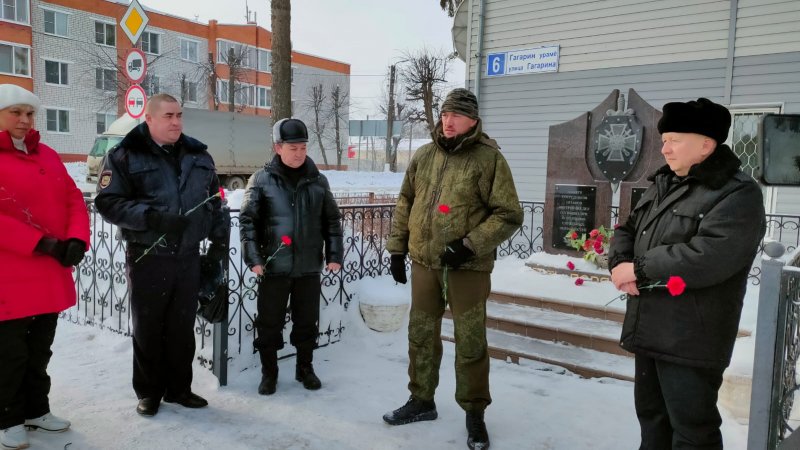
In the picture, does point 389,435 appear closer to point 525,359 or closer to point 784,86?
point 525,359

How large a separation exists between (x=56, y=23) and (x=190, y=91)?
9.00m

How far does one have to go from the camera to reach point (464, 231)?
3.24m

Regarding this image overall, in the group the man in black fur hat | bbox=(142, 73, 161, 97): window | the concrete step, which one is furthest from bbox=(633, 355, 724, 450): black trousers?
bbox=(142, 73, 161, 97): window

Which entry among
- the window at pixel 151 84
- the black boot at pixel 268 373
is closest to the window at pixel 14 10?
the window at pixel 151 84

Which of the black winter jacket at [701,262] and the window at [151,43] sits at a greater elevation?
the window at [151,43]

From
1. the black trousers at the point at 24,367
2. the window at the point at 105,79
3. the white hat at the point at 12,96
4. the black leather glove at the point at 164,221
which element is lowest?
the black trousers at the point at 24,367

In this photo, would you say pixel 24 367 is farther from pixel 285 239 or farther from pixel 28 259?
pixel 285 239

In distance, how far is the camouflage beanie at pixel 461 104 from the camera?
323 centimetres

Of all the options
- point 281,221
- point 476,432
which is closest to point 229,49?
point 281,221

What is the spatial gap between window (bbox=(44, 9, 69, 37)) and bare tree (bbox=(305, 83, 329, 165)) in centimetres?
1823

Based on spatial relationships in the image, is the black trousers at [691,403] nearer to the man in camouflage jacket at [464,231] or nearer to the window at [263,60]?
the man in camouflage jacket at [464,231]

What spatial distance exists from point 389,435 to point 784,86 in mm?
7926

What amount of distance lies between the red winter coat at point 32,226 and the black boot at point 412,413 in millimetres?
1998

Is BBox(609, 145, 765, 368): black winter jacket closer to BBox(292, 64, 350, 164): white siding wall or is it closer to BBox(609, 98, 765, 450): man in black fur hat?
BBox(609, 98, 765, 450): man in black fur hat
